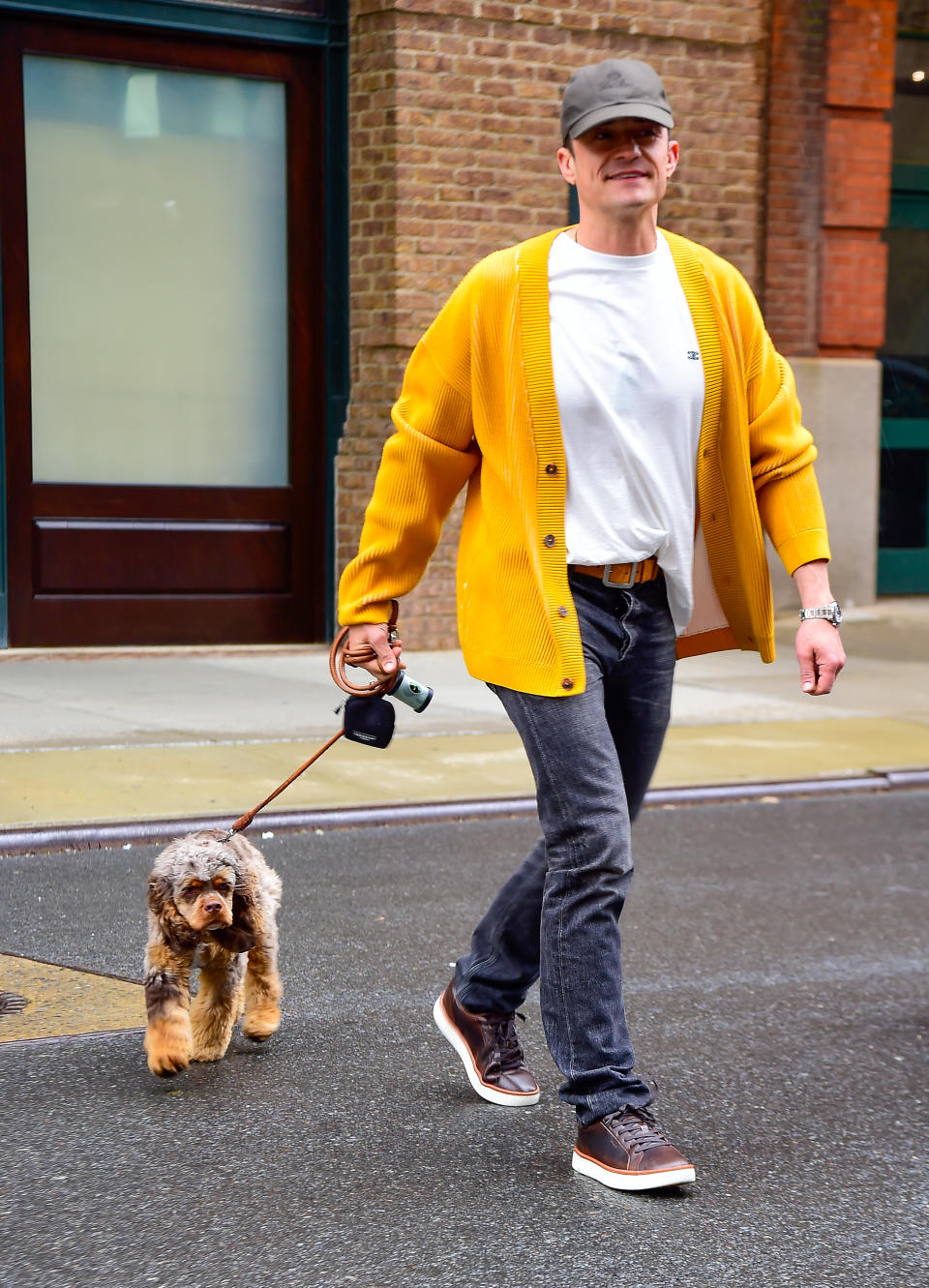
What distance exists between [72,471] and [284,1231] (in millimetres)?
8701

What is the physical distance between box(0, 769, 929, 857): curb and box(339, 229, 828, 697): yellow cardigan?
311 centimetres

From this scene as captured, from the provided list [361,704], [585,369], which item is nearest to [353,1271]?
[361,704]

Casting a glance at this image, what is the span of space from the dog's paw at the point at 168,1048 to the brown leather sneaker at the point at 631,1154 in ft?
3.29

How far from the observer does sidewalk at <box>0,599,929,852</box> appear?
7.50 m

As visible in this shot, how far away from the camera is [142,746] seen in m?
8.39

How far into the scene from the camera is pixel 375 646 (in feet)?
12.9

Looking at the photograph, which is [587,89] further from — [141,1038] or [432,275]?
[432,275]

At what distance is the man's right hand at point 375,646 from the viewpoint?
12.9ft

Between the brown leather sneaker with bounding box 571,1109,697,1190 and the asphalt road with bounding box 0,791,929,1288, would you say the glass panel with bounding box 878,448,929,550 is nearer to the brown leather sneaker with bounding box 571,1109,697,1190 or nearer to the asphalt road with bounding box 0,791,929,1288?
the asphalt road with bounding box 0,791,929,1288

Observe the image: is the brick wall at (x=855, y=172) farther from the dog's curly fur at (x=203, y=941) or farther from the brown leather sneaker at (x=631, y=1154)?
the brown leather sneaker at (x=631, y=1154)

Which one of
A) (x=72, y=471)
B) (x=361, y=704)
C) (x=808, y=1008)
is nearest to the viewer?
(x=361, y=704)

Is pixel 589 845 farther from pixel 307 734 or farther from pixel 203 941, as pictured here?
pixel 307 734

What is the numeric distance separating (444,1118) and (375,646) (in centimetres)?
113

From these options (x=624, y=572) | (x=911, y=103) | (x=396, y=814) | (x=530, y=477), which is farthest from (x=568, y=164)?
(x=911, y=103)
